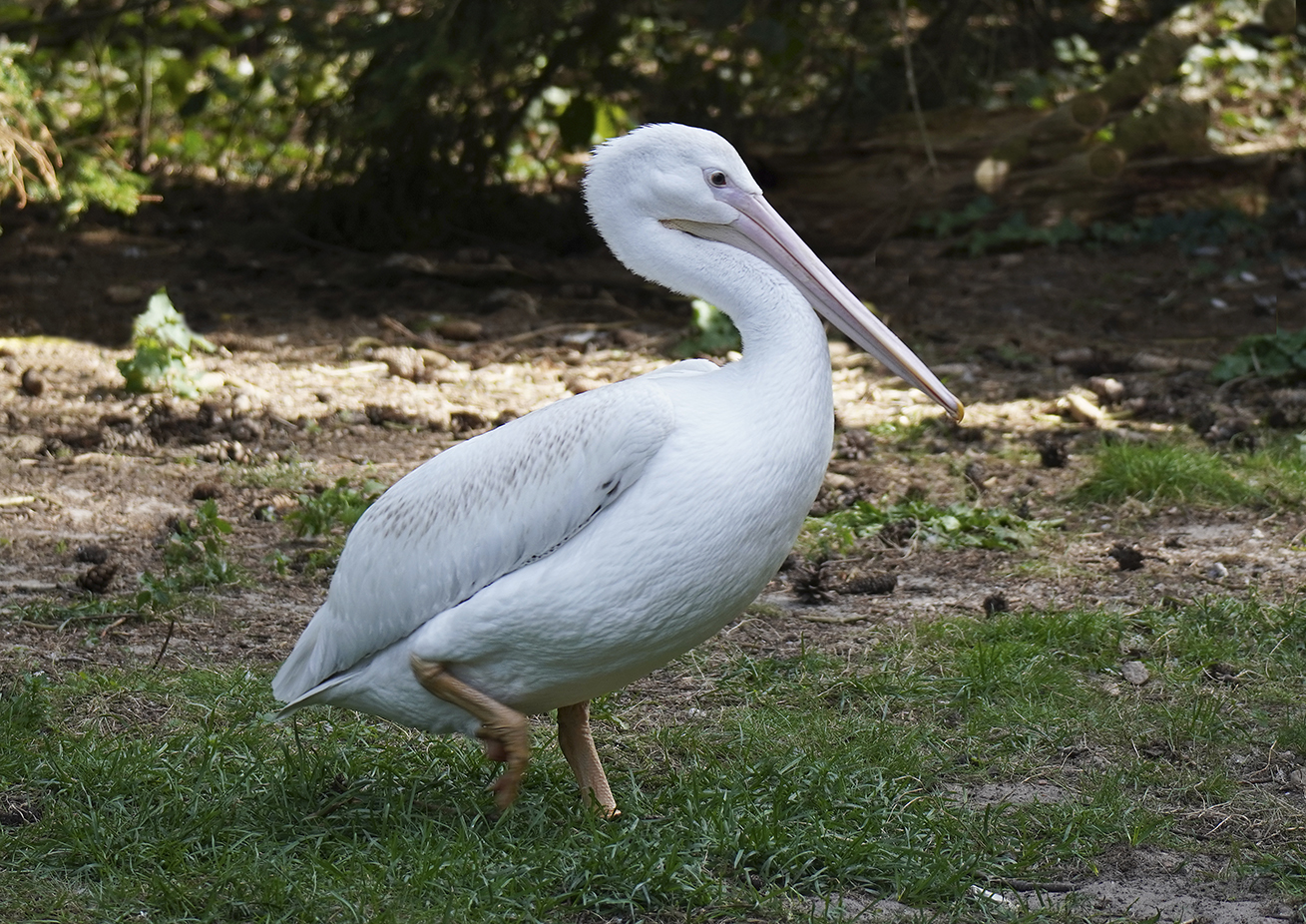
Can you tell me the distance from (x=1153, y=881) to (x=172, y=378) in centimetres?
468

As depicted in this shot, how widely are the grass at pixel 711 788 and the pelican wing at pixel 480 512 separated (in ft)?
1.14

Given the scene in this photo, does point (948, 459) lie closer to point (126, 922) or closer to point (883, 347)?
point (883, 347)

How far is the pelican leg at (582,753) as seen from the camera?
294cm

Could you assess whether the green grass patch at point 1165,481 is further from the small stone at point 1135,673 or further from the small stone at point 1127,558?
the small stone at point 1135,673

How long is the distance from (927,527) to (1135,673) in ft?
3.73

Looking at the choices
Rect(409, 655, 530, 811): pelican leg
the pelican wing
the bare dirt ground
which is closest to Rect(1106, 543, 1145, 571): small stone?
the bare dirt ground

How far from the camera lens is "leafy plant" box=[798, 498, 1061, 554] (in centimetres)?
461

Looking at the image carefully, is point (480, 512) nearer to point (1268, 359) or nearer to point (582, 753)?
point (582, 753)

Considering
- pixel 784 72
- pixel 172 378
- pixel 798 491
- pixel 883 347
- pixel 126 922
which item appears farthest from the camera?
pixel 784 72

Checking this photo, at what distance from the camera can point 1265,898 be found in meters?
2.65

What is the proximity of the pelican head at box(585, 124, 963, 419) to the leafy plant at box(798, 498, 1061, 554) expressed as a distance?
1.71 m

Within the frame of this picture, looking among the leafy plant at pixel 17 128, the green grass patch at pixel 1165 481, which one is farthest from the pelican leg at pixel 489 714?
the leafy plant at pixel 17 128

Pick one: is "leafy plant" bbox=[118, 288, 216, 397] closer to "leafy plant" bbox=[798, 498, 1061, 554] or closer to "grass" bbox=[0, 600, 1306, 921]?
"grass" bbox=[0, 600, 1306, 921]

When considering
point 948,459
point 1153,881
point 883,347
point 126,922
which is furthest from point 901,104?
point 126,922
